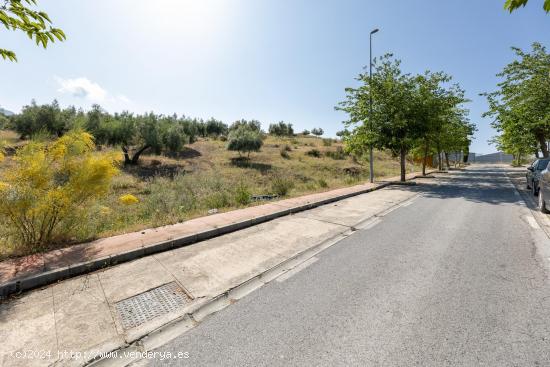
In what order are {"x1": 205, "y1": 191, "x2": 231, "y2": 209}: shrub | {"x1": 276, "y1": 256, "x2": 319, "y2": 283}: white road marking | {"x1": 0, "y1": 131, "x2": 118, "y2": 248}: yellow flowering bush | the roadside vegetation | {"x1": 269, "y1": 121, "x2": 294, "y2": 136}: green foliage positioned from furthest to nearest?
1. {"x1": 269, "y1": 121, "x2": 294, "y2": 136}: green foliage
2. {"x1": 205, "y1": 191, "x2": 231, "y2": 209}: shrub
3. the roadside vegetation
4. {"x1": 0, "y1": 131, "x2": 118, "y2": 248}: yellow flowering bush
5. {"x1": 276, "y1": 256, "x2": 319, "y2": 283}: white road marking

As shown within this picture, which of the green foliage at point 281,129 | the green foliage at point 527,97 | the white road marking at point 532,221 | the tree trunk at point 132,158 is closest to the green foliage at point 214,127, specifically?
the green foliage at point 281,129

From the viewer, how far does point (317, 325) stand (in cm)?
279

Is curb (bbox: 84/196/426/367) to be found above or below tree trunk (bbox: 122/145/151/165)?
below

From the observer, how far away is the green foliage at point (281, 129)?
71.0m

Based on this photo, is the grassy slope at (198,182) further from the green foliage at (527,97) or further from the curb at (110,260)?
the green foliage at (527,97)

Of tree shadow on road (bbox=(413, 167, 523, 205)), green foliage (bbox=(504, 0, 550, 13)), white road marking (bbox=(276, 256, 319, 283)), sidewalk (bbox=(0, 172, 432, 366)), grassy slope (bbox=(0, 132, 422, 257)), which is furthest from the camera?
tree shadow on road (bbox=(413, 167, 523, 205))

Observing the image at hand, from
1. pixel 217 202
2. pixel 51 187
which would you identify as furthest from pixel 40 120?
pixel 51 187

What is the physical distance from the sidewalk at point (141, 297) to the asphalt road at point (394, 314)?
387 mm

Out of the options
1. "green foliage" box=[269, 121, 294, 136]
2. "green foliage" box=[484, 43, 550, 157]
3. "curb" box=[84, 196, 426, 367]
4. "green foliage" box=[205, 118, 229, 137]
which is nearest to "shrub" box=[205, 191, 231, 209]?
"curb" box=[84, 196, 426, 367]

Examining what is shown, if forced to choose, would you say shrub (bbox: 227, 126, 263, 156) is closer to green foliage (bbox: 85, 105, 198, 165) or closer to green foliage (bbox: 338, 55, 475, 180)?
green foliage (bbox: 85, 105, 198, 165)

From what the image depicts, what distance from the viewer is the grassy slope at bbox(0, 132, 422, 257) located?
7213mm

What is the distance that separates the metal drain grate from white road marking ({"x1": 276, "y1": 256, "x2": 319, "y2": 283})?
4.55 feet

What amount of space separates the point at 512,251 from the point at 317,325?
4.48m

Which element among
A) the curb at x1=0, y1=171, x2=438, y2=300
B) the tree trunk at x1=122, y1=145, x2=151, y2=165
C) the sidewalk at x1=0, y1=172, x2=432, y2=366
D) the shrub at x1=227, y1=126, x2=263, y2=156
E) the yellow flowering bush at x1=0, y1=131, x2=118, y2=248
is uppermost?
the shrub at x1=227, y1=126, x2=263, y2=156
